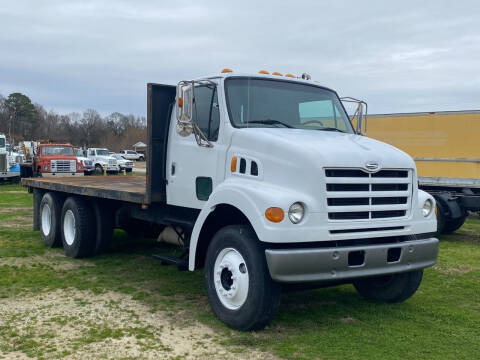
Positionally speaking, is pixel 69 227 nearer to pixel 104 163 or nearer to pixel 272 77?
pixel 272 77

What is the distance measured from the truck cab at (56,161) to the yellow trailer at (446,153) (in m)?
17.6

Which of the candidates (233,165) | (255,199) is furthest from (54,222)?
(255,199)

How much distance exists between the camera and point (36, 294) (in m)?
6.42

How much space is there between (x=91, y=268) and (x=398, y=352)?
4960 millimetres

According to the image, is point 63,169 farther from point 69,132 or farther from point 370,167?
point 69,132

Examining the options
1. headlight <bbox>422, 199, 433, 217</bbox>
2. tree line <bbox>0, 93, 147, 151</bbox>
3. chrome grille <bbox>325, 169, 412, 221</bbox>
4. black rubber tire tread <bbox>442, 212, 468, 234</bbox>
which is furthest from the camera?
tree line <bbox>0, 93, 147, 151</bbox>

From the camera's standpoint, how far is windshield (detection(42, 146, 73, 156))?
84.0ft

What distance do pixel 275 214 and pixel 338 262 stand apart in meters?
0.73

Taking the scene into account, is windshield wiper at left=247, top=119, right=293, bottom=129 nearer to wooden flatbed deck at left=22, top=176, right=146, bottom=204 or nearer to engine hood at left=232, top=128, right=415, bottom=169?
engine hood at left=232, top=128, right=415, bottom=169

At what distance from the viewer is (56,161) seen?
25.1m

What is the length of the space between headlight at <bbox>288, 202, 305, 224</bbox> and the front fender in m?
0.05

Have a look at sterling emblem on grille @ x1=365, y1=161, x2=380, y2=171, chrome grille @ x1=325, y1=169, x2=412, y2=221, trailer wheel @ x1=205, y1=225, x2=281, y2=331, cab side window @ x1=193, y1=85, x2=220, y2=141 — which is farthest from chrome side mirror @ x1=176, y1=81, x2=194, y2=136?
sterling emblem on grille @ x1=365, y1=161, x2=380, y2=171

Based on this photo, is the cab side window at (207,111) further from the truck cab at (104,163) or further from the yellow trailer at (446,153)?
the truck cab at (104,163)

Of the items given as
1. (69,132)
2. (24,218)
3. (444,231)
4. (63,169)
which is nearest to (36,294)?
(24,218)
